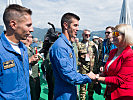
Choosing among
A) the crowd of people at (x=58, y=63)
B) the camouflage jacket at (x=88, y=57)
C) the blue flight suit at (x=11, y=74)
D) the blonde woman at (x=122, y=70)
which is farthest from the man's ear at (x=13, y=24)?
the camouflage jacket at (x=88, y=57)

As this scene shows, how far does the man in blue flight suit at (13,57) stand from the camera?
1.30 m

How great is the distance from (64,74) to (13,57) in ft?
2.33

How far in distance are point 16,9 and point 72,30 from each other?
925 mm

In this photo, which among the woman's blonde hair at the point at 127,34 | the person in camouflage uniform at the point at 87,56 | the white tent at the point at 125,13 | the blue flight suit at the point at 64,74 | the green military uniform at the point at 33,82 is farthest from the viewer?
the white tent at the point at 125,13

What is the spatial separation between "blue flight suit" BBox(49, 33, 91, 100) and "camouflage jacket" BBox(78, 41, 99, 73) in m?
2.47

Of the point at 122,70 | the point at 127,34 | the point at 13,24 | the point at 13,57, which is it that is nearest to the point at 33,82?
the point at 13,57

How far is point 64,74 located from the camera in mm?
1636

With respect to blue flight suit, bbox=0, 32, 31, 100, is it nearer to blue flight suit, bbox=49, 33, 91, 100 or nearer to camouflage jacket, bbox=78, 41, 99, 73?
blue flight suit, bbox=49, 33, 91, 100

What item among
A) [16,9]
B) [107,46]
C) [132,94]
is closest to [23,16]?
[16,9]

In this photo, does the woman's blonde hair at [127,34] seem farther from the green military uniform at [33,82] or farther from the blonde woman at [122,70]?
the green military uniform at [33,82]

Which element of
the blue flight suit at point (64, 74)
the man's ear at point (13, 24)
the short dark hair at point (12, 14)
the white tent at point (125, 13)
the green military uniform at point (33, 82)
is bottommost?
the green military uniform at point (33, 82)

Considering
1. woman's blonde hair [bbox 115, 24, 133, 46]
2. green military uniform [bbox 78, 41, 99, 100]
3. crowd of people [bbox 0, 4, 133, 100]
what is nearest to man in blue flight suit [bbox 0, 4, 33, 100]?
crowd of people [bbox 0, 4, 133, 100]

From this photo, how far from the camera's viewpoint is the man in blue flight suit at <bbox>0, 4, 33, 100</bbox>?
130 centimetres

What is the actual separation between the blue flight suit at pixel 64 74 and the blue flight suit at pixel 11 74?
473 millimetres
